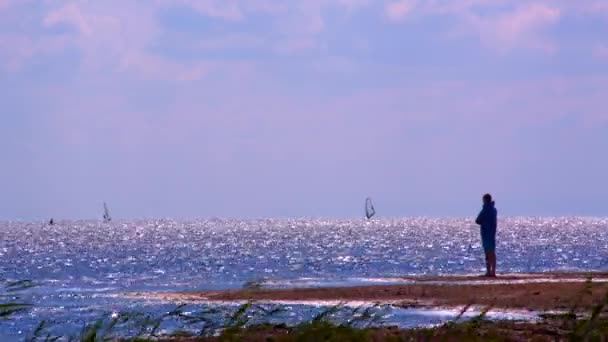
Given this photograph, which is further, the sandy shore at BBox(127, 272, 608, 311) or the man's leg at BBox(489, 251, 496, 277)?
the man's leg at BBox(489, 251, 496, 277)

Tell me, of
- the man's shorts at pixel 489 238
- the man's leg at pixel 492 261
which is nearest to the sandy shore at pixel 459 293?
the man's leg at pixel 492 261

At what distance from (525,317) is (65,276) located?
1254 inches

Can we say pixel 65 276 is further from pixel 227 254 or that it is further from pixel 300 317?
pixel 300 317

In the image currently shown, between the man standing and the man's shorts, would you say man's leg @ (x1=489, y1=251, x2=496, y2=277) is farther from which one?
the man's shorts

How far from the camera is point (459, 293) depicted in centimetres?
2372

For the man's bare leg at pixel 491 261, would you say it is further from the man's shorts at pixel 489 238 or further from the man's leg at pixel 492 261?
the man's shorts at pixel 489 238

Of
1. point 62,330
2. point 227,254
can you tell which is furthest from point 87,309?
point 227,254

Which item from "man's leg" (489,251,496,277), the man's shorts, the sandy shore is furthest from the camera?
"man's leg" (489,251,496,277)

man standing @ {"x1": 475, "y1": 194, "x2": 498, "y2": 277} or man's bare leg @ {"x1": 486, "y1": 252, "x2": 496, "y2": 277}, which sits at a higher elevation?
man standing @ {"x1": 475, "y1": 194, "x2": 498, "y2": 277}

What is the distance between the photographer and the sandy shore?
21.2m

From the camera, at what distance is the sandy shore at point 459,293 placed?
69.7ft

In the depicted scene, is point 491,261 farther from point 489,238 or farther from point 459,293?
point 459,293

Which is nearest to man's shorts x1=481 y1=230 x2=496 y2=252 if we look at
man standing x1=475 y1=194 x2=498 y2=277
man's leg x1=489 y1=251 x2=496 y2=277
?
man standing x1=475 y1=194 x2=498 y2=277

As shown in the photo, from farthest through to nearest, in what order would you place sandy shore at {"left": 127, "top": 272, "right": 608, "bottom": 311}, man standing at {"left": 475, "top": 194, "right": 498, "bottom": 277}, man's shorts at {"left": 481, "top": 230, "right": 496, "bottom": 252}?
man's shorts at {"left": 481, "top": 230, "right": 496, "bottom": 252} < man standing at {"left": 475, "top": 194, "right": 498, "bottom": 277} < sandy shore at {"left": 127, "top": 272, "right": 608, "bottom": 311}
